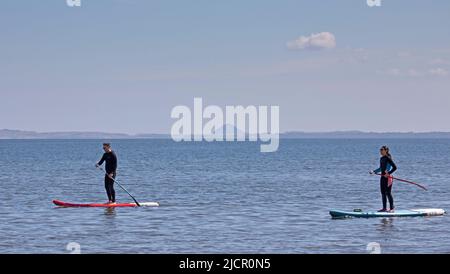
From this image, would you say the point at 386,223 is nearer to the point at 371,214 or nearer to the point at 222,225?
the point at 371,214

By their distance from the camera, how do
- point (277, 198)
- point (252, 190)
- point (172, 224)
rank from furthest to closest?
point (252, 190) → point (277, 198) → point (172, 224)

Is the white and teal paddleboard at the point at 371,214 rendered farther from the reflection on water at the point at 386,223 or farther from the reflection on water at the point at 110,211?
the reflection on water at the point at 110,211

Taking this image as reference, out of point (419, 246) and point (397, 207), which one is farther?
point (397, 207)

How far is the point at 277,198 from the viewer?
112ft

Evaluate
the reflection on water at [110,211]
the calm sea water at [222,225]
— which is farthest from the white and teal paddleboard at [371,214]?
the reflection on water at [110,211]

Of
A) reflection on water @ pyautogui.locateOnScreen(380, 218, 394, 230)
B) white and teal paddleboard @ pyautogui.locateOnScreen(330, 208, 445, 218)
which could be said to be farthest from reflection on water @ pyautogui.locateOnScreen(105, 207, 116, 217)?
reflection on water @ pyautogui.locateOnScreen(380, 218, 394, 230)

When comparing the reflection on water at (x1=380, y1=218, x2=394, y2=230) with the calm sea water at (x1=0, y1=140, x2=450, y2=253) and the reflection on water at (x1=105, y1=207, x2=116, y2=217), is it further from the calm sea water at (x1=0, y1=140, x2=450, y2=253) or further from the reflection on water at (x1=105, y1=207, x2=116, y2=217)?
the reflection on water at (x1=105, y1=207, x2=116, y2=217)

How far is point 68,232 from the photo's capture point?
68.5 ft

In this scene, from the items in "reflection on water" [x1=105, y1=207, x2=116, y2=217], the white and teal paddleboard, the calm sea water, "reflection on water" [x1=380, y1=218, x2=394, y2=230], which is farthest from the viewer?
"reflection on water" [x1=105, y1=207, x2=116, y2=217]

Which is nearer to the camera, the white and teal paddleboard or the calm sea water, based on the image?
the calm sea water
